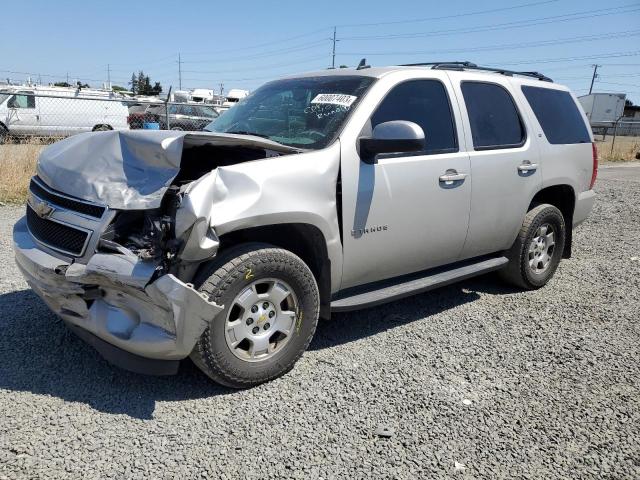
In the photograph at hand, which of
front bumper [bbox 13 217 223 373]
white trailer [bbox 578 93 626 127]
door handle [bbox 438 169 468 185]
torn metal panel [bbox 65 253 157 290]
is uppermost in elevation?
white trailer [bbox 578 93 626 127]

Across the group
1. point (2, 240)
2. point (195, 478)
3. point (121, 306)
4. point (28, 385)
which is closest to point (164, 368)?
point (121, 306)

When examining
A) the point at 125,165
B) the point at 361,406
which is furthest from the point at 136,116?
the point at 361,406

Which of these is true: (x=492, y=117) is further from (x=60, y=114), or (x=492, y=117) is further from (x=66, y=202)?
(x=60, y=114)

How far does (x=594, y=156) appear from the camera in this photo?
17.8 ft

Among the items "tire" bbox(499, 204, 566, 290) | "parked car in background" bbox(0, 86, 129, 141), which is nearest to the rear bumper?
"tire" bbox(499, 204, 566, 290)

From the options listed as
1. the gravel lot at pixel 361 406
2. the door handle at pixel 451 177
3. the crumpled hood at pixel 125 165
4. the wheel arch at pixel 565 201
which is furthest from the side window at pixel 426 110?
the wheel arch at pixel 565 201

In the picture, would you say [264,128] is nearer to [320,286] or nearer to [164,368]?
[320,286]

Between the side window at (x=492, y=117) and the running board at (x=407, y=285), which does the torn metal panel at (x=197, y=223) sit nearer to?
the running board at (x=407, y=285)

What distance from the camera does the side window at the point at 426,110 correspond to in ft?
12.1

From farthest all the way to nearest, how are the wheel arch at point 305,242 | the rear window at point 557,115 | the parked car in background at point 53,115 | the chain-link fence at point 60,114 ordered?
1. the parked car in background at point 53,115
2. the chain-link fence at point 60,114
3. the rear window at point 557,115
4. the wheel arch at point 305,242

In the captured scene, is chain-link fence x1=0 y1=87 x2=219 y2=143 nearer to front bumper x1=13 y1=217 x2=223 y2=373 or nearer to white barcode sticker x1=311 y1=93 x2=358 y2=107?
white barcode sticker x1=311 y1=93 x2=358 y2=107

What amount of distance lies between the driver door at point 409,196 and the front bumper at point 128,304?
1173 mm

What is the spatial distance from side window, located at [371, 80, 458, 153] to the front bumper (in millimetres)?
1856

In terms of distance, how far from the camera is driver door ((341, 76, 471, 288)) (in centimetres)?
339
